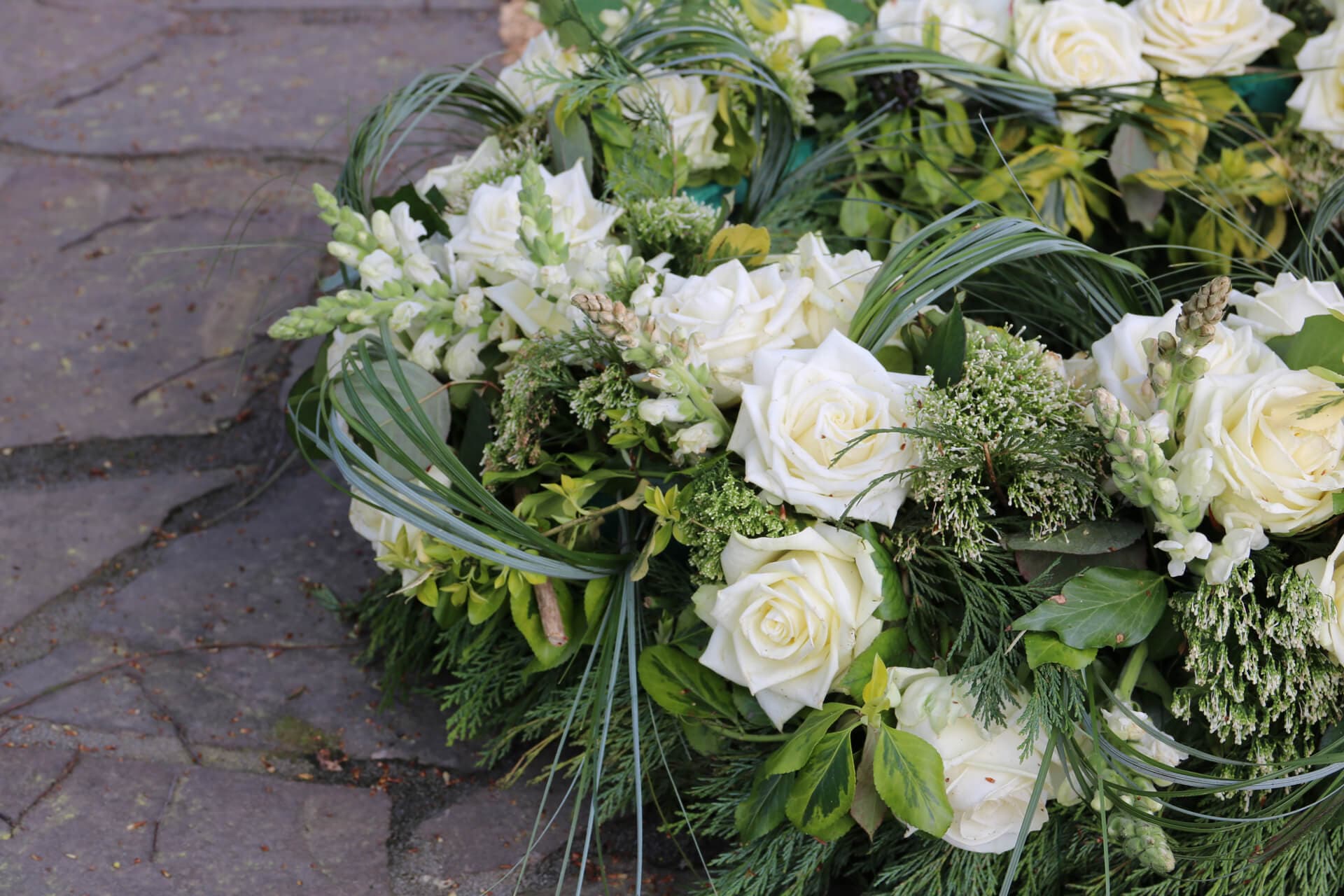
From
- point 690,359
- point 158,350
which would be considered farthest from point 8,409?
point 690,359

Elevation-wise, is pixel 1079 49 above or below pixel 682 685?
above

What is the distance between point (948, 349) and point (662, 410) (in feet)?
0.78

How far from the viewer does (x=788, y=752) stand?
0.85m

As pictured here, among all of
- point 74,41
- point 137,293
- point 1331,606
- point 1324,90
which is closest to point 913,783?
point 1331,606

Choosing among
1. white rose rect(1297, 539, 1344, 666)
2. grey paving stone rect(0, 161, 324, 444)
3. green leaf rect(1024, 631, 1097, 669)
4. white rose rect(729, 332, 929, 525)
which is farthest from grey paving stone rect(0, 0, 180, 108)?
white rose rect(1297, 539, 1344, 666)

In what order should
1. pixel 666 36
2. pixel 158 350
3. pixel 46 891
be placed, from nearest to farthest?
pixel 46 891 < pixel 666 36 < pixel 158 350

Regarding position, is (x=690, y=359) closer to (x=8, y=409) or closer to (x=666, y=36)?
(x=666, y=36)

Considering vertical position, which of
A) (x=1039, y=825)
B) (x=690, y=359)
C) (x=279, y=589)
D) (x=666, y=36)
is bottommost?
(x=279, y=589)

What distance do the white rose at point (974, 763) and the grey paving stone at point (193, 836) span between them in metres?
0.50

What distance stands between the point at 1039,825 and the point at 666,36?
84 cm

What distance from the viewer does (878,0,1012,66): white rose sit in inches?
49.6

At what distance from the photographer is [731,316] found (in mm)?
896

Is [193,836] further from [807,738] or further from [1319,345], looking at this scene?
[1319,345]

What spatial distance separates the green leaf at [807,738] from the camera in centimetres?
84
